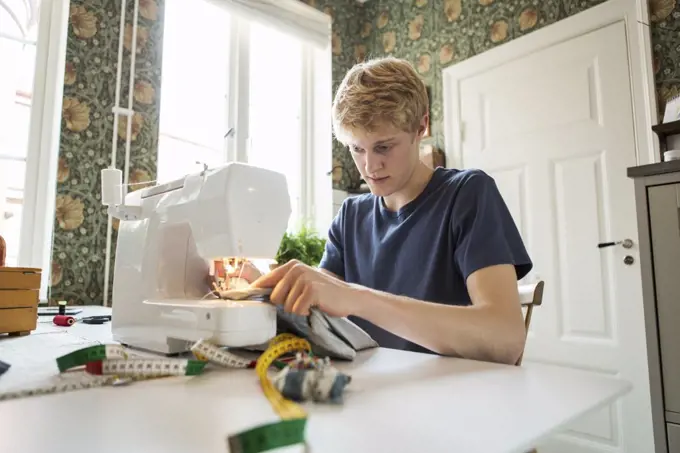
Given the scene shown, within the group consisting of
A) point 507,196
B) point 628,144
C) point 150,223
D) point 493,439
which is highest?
point 628,144

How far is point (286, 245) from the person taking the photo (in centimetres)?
265

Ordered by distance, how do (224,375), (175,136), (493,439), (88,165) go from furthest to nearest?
(175,136) < (88,165) < (224,375) < (493,439)

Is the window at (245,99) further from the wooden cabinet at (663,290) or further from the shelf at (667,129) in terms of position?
the shelf at (667,129)

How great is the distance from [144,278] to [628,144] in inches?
88.2

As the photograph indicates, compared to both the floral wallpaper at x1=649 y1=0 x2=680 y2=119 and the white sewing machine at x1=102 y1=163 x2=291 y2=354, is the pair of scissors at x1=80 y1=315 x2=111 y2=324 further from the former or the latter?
the floral wallpaper at x1=649 y1=0 x2=680 y2=119

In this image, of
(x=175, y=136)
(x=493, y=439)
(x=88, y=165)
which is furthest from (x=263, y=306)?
(x=175, y=136)

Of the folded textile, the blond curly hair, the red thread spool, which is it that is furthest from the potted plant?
the folded textile

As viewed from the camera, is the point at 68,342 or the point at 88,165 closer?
the point at 68,342

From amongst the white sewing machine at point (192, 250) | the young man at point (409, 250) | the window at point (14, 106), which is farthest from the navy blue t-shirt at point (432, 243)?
the window at point (14, 106)

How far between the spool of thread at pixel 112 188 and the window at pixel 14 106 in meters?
1.40

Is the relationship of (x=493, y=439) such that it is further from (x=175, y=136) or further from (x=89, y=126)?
(x=175, y=136)

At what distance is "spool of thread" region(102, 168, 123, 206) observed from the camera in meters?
0.99

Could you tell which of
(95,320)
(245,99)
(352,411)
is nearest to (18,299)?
(95,320)

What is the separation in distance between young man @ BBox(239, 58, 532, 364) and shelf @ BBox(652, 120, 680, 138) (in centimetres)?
137
